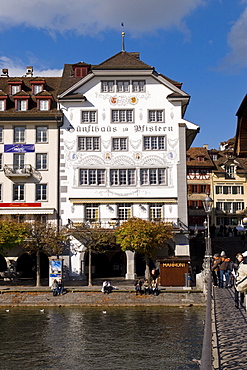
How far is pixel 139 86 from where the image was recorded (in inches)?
1945

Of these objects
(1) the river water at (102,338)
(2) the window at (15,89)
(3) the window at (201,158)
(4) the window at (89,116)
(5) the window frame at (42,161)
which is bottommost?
(1) the river water at (102,338)

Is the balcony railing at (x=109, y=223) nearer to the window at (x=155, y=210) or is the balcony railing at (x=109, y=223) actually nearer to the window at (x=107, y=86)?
the window at (x=155, y=210)

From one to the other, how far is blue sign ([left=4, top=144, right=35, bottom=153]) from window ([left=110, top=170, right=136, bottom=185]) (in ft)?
27.3

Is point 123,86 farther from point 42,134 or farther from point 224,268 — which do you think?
point 224,268

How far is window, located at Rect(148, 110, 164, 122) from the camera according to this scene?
49375mm

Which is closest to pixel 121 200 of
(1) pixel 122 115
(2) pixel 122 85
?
(1) pixel 122 115

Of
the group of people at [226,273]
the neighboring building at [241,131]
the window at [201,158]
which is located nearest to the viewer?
the neighboring building at [241,131]

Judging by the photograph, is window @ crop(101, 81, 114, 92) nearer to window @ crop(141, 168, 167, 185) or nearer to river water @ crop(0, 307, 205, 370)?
window @ crop(141, 168, 167, 185)

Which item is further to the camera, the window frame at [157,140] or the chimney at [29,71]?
the chimney at [29,71]

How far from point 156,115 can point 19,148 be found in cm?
1375

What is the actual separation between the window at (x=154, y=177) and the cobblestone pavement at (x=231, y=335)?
25228 mm

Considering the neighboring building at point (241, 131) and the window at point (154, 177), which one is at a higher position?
the window at point (154, 177)

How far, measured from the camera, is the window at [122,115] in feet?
162

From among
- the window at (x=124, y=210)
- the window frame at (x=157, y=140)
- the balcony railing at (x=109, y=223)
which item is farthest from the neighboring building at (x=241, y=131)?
the window frame at (x=157, y=140)
